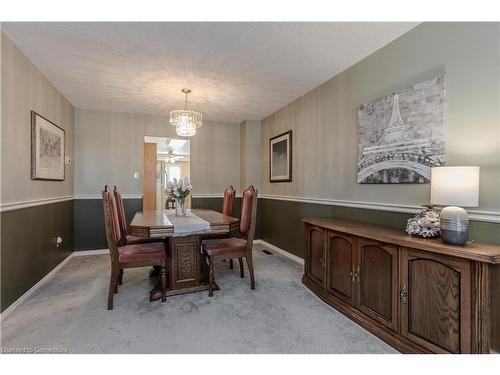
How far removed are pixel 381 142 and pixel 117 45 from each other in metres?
2.60

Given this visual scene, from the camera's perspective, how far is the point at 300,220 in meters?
3.71

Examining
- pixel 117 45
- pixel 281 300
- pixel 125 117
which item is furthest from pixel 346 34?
pixel 125 117

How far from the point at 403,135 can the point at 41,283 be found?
400 cm

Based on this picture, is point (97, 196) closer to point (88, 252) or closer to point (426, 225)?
point (88, 252)

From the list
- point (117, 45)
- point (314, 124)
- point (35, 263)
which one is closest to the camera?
point (117, 45)

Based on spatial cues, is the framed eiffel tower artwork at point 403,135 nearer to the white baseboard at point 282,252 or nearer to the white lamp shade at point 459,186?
the white lamp shade at point 459,186

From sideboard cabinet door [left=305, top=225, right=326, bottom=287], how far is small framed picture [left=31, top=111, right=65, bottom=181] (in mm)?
3018

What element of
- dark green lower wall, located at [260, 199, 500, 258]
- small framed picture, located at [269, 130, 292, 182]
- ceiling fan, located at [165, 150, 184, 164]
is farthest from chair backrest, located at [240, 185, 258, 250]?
ceiling fan, located at [165, 150, 184, 164]

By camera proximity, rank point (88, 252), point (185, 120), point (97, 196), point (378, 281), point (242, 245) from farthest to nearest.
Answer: point (97, 196), point (88, 252), point (185, 120), point (242, 245), point (378, 281)

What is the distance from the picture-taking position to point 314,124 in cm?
339

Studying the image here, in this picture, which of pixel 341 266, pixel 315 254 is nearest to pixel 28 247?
pixel 315 254

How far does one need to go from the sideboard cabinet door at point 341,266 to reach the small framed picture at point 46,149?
3145mm

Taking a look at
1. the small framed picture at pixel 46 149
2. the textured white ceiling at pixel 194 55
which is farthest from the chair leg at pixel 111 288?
the textured white ceiling at pixel 194 55
